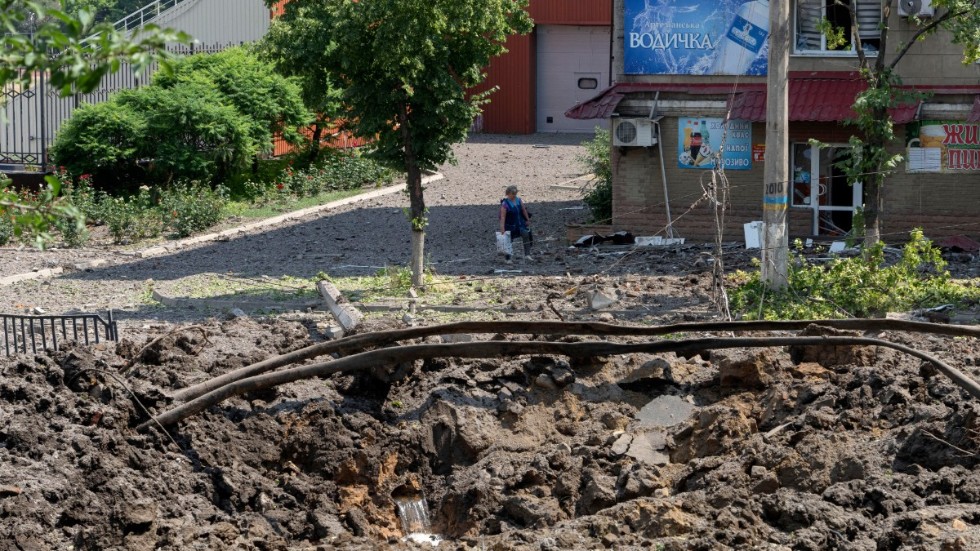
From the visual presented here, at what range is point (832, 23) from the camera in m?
20.1

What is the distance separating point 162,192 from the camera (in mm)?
23469

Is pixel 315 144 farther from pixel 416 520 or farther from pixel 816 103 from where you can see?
pixel 416 520

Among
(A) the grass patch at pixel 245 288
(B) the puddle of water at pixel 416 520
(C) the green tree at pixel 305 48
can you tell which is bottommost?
(B) the puddle of water at pixel 416 520

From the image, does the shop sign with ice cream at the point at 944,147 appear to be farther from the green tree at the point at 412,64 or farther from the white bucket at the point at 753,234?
the green tree at the point at 412,64

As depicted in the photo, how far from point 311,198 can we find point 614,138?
7547mm

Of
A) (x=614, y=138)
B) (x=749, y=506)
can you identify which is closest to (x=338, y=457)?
(x=749, y=506)

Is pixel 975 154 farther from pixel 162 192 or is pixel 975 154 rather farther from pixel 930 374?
pixel 162 192

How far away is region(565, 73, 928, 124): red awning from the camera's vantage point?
1948cm

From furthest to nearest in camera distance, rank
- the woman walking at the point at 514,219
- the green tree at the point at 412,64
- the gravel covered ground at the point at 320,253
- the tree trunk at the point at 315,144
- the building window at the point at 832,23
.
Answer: the tree trunk at the point at 315,144 < the building window at the point at 832,23 < the woman walking at the point at 514,219 < the gravel covered ground at the point at 320,253 < the green tree at the point at 412,64

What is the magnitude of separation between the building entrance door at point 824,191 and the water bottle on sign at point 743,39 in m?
1.71

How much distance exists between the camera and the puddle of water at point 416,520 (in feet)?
27.9

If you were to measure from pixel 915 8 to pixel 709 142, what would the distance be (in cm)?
396

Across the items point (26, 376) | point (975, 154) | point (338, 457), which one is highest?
point (975, 154)

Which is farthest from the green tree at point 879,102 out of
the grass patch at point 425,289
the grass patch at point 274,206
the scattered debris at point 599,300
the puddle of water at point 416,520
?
the grass patch at point 274,206
